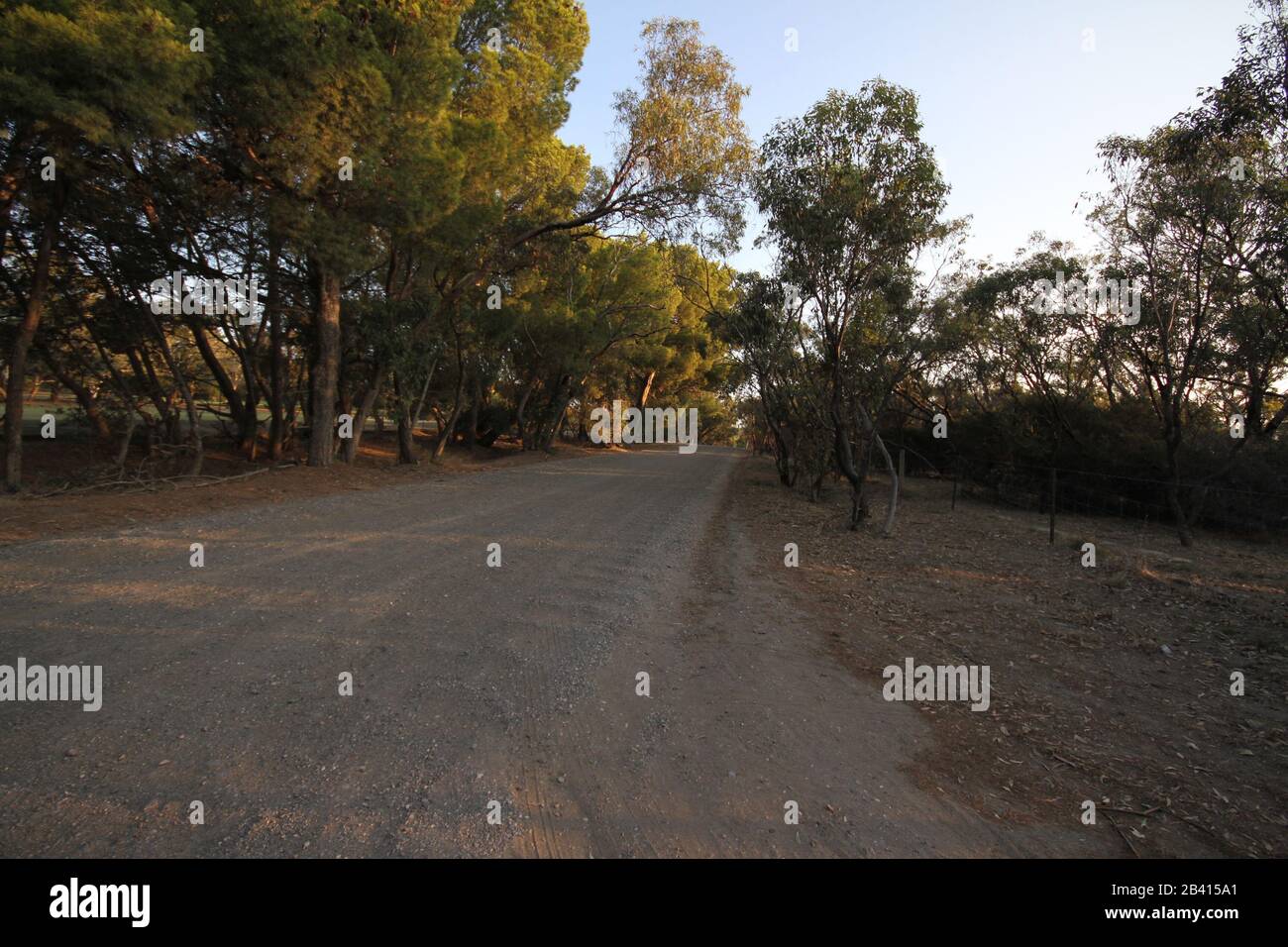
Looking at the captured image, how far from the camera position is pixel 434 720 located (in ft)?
11.3

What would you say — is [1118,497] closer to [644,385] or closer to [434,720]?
[434,720]

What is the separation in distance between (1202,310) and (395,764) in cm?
1639

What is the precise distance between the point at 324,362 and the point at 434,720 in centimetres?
1325

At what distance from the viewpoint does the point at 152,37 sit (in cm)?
868

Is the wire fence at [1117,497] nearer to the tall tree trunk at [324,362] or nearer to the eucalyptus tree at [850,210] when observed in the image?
the eucalyptus tree at [850,210]

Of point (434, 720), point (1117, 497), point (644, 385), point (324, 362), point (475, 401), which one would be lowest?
point (434, 720)

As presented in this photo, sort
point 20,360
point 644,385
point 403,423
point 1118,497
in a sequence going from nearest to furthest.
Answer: point 20,360 < point 1118,497 < point 403,423 < point 644,385

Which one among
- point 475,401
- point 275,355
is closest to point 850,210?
point 275,355

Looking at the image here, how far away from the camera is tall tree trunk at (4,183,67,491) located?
9984 mm

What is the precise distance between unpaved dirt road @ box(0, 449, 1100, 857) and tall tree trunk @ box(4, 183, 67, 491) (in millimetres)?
4810

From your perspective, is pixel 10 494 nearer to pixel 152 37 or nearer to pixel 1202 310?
pixel 152 37

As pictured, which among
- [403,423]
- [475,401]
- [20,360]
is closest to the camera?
[20,360]

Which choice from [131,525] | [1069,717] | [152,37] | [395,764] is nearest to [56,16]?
[152,37]

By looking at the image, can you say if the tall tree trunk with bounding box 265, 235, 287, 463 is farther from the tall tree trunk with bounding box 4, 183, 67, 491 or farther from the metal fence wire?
the metal fence wire
